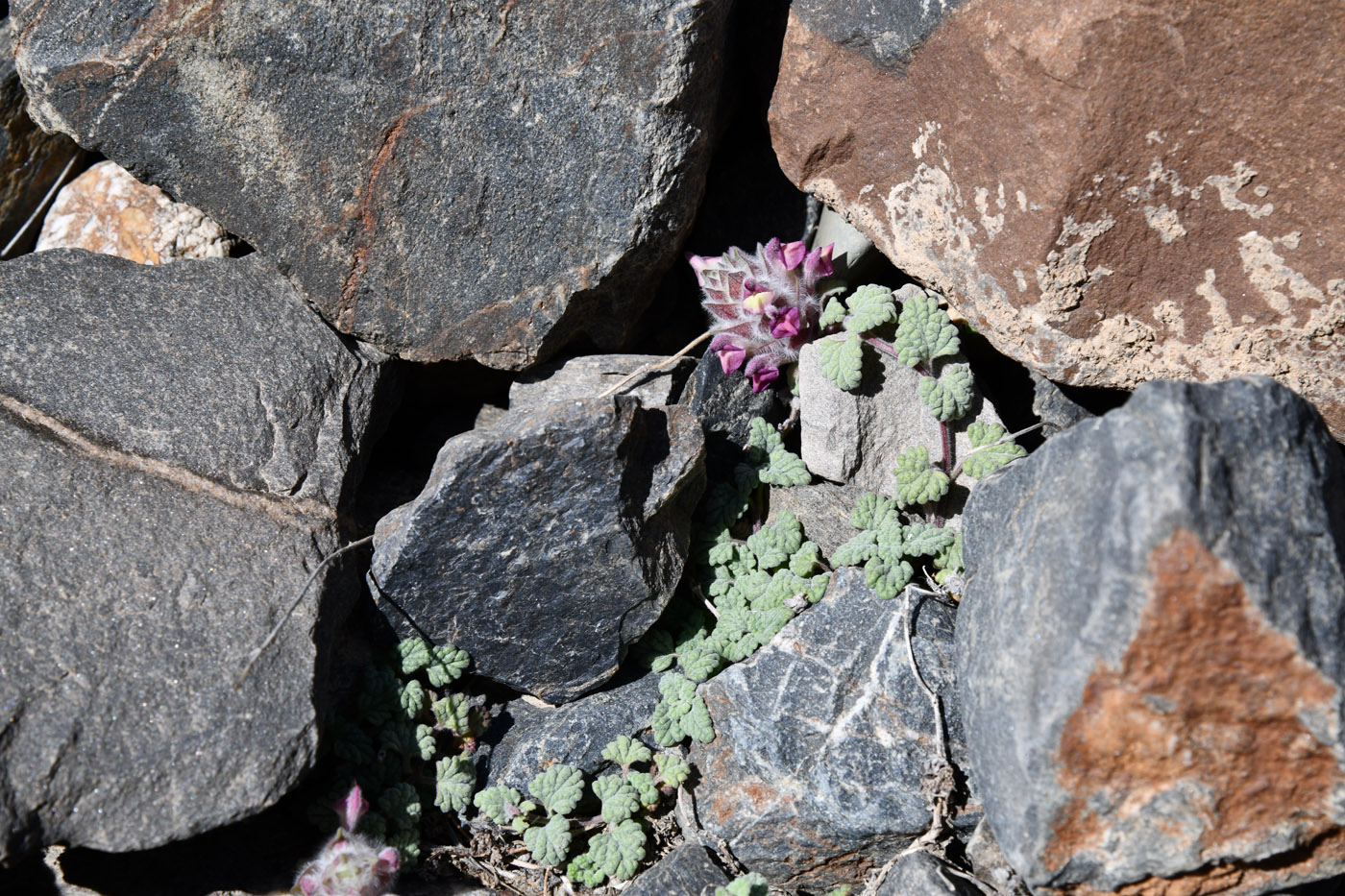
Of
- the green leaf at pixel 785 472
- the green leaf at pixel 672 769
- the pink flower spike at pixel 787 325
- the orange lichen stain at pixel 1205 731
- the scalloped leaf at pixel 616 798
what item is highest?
the pink flower spike at pixel 787 325

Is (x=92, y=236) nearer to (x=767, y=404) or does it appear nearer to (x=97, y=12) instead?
(x=97, y=12)

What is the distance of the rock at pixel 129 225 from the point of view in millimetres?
3199

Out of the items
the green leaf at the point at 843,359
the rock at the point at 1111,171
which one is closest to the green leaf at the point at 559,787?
the green leaf at the point at 843,359

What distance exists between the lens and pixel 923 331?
280 centimetres

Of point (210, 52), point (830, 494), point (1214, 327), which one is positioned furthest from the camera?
point (830, 494)

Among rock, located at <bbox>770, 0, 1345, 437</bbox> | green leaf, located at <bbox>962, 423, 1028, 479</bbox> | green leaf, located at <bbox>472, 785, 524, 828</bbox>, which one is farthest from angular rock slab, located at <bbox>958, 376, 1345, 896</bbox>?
green leaf, located at <bbox>472, 785, 524, 828</bbox>

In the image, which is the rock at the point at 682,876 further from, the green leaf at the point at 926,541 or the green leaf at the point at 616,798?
the green leaf at the point at 926,541

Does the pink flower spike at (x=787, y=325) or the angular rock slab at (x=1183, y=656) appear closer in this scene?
the angular rock slab at (x=1183, y=656)

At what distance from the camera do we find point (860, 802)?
8.12ft

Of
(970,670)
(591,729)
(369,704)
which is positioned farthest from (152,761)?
(970,670)

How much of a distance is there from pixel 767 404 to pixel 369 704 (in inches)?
58.8

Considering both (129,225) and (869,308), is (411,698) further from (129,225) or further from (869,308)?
(129,225)

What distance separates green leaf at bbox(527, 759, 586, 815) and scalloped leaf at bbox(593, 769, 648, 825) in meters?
0.06

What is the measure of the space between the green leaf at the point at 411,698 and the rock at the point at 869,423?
4.34 ft
